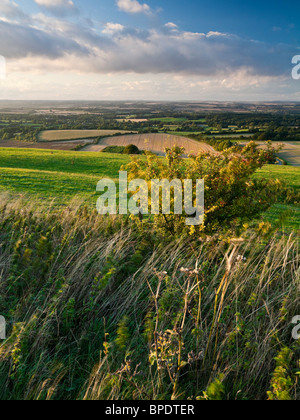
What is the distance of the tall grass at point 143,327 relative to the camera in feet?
8.07

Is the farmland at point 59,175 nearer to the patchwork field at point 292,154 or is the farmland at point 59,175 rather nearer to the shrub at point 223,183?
the shrub at point 223,183

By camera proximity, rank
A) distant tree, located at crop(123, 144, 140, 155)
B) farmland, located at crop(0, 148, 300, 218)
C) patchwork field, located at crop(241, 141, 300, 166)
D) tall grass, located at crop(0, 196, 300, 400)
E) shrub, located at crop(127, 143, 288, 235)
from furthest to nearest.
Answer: distant tree, located at crop(123, 144, 140, 155)
patchwork field, located at crop(241, 141, 300, 166)
farmland, located at crop(0, 148, 300, 218)
shrub, located at crop(127, 143, 288, 235)
tall grass, located at crop(0, 196, 300, 400)

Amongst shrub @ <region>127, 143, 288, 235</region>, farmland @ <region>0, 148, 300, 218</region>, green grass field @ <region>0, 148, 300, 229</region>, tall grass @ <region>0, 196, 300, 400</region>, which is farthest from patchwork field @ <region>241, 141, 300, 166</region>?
tall grass @ <region>0, 196, 300, 400</region>

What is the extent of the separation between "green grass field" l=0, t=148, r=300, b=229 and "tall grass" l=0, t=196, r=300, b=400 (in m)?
1.46

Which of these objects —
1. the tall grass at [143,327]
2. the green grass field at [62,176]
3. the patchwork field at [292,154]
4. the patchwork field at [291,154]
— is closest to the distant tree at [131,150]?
the green grass field at [62,176]

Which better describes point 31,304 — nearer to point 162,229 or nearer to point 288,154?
point 162,229

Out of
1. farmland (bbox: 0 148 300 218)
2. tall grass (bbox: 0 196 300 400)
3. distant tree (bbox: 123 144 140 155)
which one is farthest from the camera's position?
distant tree (bbox: 123 144 140 155)

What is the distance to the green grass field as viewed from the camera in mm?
11469

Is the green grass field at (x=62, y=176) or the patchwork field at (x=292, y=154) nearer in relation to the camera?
the green grass field at (x=62, y=176)

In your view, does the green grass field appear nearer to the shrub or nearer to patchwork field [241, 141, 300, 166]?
the shrub

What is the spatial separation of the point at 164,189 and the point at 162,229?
2.69 ft

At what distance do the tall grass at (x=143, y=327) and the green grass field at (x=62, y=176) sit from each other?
1458 millimetres
